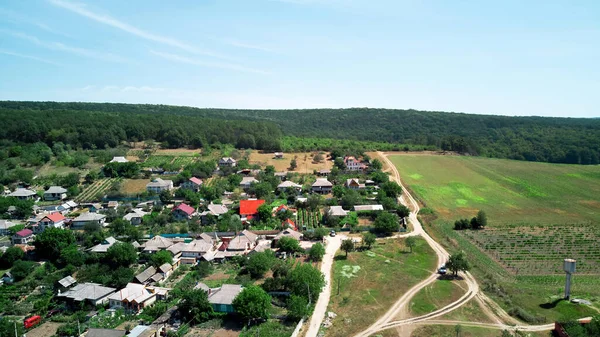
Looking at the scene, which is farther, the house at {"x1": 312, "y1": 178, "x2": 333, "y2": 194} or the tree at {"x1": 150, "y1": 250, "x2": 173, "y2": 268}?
the house at {"x1": 312, "y1": 178, "x2": 333, "y2": 194}

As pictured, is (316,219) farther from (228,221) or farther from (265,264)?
(265,264)

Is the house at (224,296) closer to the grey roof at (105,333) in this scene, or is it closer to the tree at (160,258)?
the grey roof at (105,333)

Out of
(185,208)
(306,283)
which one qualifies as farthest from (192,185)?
(306,283)

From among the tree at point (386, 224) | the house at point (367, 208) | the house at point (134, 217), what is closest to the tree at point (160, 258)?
the house at point (134, 217)

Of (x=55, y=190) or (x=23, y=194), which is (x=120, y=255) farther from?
(x=23, y=194)

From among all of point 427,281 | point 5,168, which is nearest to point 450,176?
point 427,281

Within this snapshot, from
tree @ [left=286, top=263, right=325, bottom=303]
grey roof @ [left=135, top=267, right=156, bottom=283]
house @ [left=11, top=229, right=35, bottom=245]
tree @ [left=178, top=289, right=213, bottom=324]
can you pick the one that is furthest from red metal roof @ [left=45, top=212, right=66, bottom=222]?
tree @ [left=286, top=263, right=325, bottom=303]

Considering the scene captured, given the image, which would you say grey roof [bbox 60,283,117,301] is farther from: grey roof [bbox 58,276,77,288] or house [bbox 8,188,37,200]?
house [bbox 8,188,37,200]
